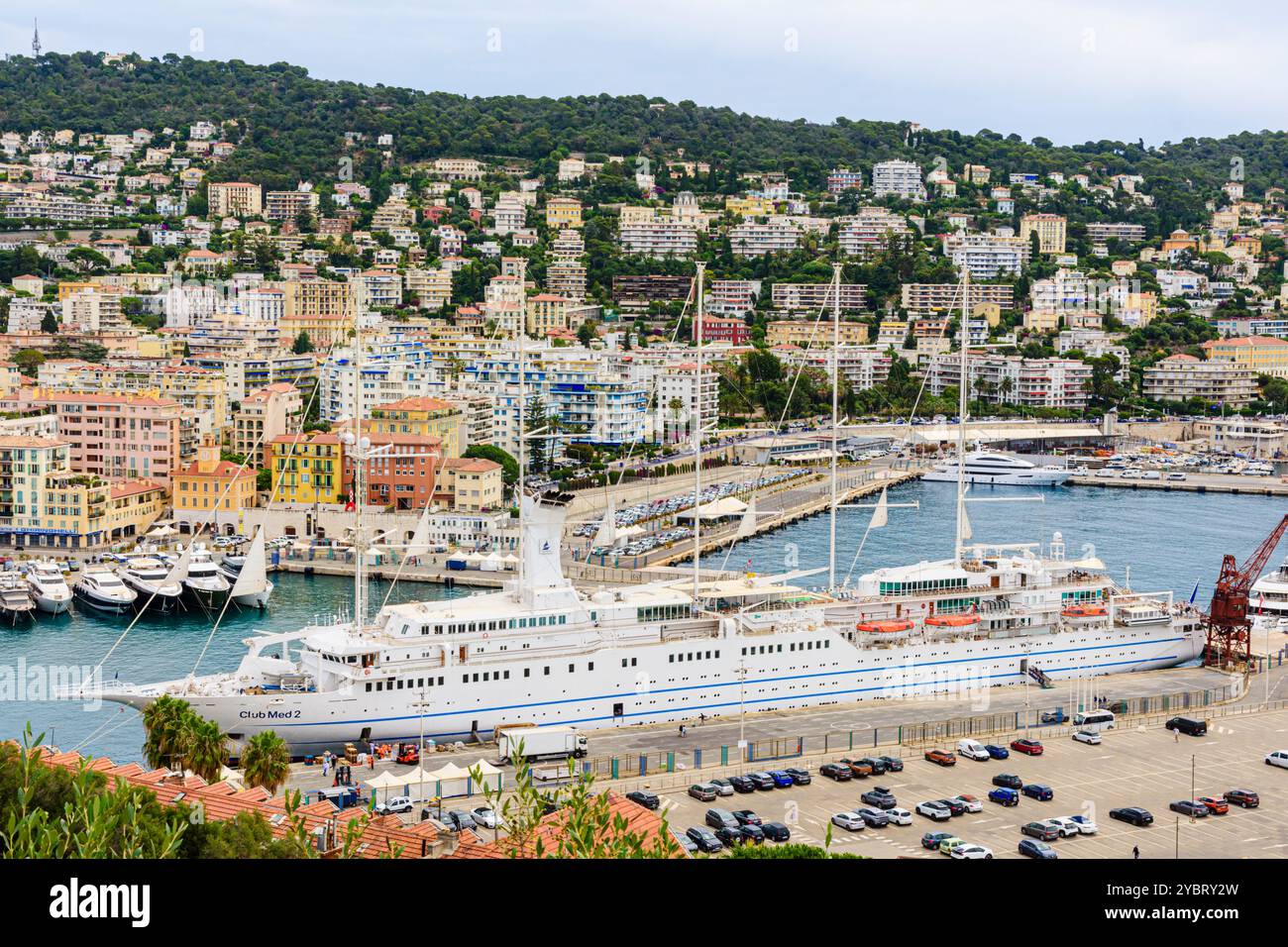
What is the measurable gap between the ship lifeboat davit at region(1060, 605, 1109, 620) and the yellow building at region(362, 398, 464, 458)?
706 inches

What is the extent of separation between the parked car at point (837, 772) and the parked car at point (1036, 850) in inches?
90.3

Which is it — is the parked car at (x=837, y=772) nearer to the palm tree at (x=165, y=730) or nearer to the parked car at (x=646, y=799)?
the parked car at (x=646, y=799)

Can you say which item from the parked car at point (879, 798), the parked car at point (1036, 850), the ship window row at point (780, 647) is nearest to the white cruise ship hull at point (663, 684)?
the ship window row at point (780, 647)

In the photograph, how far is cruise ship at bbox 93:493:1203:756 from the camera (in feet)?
55.1

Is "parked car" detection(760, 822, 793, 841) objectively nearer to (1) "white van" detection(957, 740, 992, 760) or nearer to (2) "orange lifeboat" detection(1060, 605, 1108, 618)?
(1) "white van" detection(957, 740, 992, 760)

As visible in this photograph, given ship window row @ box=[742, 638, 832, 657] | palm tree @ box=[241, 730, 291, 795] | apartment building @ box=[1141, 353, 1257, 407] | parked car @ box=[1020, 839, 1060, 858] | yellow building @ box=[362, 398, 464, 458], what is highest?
apartment building @ box=[1141, 353, 1257, 407]

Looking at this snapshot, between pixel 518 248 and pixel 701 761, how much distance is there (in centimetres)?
5455

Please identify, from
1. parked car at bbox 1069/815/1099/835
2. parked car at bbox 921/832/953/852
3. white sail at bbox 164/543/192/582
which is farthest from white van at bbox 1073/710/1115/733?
white sail at bbox 164/543/192/582

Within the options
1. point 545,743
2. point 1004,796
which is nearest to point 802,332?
point 545,743

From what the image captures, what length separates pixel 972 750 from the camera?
1553 centimetres

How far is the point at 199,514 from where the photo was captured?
106 feet

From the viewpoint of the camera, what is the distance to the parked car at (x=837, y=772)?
1472 cm
